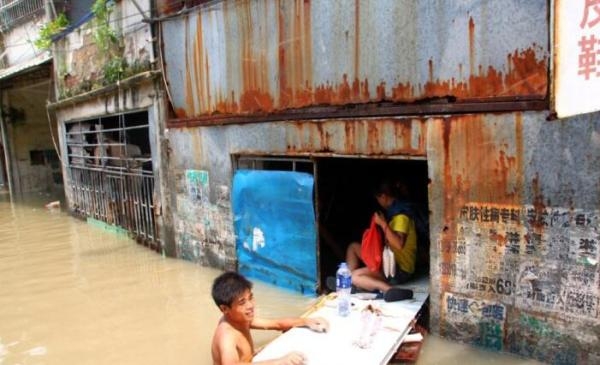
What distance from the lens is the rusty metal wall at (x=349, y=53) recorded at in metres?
4.23

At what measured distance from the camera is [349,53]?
5.44 metres

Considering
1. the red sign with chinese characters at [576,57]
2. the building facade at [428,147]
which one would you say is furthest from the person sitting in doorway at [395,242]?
the red sign with chinese characters at [576,57]

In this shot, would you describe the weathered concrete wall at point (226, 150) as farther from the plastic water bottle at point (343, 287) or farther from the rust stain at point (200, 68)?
the plastic water bottle at point (343, 287)

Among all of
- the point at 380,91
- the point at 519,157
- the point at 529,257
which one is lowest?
the point at 529,257

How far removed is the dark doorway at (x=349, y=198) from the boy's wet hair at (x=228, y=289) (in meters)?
2.56

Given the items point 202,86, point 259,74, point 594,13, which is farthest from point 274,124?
point 594,13

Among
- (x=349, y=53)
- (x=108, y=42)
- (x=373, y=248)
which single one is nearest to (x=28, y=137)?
(x=108, y=42)

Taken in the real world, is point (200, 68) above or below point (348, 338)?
above

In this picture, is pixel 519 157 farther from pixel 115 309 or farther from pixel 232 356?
pixel 115 309

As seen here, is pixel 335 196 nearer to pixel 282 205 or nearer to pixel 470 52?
pixel 282 205

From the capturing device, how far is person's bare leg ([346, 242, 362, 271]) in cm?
634

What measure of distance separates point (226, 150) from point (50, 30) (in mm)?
9670

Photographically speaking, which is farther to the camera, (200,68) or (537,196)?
(200,68)

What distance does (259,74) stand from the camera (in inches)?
256
